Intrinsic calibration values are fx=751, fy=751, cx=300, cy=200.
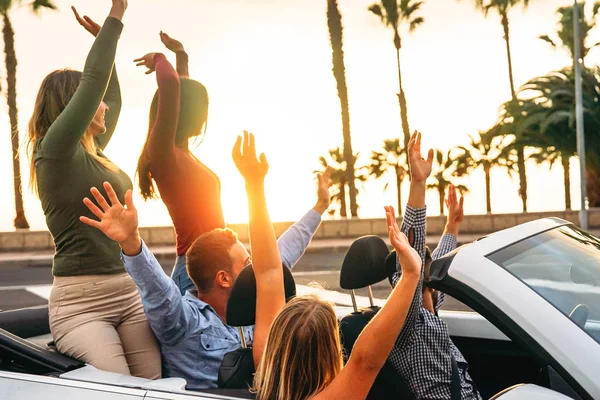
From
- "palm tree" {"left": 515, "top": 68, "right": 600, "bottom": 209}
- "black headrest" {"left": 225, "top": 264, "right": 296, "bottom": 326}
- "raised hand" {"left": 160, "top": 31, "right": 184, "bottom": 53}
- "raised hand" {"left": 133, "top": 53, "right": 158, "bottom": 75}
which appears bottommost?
"black headrest" {"left": 225, "top": 264, "right": 296, "bottom": 326}

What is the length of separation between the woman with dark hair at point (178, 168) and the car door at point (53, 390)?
3.37 feet

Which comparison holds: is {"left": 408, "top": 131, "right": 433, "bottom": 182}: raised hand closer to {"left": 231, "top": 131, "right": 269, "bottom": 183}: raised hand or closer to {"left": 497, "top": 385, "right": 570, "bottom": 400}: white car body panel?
{"left": 231, "top": 131, "right": 269, "bottom": 183}: raised hand

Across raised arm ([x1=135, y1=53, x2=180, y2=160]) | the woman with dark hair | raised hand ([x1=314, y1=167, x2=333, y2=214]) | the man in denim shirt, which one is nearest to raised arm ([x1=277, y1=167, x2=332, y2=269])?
raised hand ([x1=314, y1=167, x2=333, y2=214])

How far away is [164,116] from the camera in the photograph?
9.93 feet

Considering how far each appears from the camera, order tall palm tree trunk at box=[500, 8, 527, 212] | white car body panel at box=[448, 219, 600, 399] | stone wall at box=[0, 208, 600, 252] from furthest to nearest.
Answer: tall palm tree trunk at box=[500, 8, 527, 212], stone wall at box=[0, 208, 600, 252], white car body panel at box=[448, 219, 600, 399]

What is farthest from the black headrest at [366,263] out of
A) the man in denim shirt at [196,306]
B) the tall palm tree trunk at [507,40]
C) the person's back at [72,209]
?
the tall palm tree trunk at [507,40]

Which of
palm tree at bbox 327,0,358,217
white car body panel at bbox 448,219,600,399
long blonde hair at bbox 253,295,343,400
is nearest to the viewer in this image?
white car body panel at bbox 448,219,600,399

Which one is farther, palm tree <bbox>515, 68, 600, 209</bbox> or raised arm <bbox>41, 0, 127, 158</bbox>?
palm tree <bbox>515, 68, 600, 209</bbox>

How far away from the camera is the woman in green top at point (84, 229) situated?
7.84ft

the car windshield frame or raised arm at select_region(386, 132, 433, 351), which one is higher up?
raised arm at select_region(386, 132, 433, 351)

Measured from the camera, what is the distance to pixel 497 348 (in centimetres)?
307

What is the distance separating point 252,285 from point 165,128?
108cm

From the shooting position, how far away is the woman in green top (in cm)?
239

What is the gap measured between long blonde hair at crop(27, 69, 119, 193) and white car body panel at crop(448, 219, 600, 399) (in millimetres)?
1341
